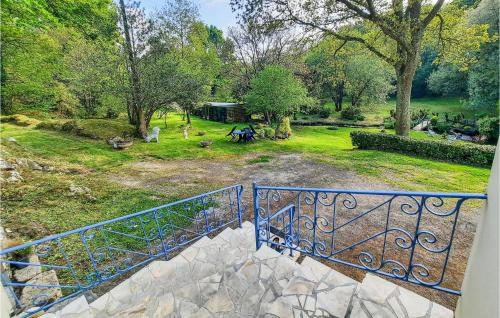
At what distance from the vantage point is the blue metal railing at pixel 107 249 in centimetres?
328

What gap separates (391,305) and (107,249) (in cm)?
500

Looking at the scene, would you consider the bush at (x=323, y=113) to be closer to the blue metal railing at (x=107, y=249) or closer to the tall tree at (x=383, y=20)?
the tall tree at (x=383, y=20)

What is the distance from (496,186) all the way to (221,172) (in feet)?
27.6

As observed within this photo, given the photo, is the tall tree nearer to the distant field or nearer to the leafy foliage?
the leafy foliage

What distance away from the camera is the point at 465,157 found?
951cm

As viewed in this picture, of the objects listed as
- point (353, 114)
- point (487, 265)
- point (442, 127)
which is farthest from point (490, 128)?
point (487, 265)

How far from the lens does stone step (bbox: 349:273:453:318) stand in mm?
2274

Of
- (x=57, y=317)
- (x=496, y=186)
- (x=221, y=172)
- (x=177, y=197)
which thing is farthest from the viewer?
(x=221, y=172)

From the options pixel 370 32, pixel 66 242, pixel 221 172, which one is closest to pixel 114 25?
pixel 221 172

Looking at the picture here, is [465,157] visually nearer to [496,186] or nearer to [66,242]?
[496,186]

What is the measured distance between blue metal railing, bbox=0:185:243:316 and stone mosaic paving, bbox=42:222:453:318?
39cm

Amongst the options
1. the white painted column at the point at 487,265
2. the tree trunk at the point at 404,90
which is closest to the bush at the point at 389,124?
the tree trunk at the point at 404,90

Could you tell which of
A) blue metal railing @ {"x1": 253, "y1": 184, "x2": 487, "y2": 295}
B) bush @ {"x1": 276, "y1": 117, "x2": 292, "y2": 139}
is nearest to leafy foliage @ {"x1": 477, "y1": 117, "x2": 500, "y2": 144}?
bush @ {"x1": 276, "y1": 117, "x2": 292, "y2": 139}

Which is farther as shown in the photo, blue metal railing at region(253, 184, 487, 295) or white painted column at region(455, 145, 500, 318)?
blue metal railing at region(253, 184, 487, 295)
